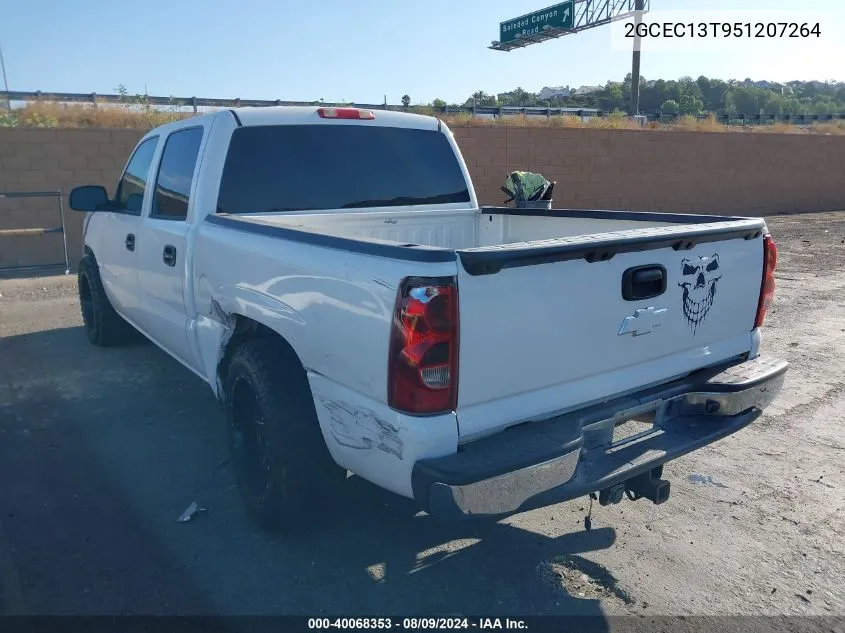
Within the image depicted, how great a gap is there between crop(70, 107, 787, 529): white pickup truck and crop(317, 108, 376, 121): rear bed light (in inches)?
0.5

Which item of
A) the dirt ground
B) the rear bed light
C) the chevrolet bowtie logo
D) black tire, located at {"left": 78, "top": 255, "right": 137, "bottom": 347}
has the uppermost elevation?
the rear bed light

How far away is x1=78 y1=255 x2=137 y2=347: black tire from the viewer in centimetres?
654

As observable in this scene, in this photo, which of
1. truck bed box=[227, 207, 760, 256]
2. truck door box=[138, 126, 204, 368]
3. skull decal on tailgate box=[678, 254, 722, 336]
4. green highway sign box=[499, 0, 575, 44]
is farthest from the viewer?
green highway sign box=[499, 0, 575, 44]

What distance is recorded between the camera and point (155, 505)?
12.8ft

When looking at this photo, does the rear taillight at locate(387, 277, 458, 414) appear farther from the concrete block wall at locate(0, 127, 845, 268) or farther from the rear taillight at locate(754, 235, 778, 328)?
the concrete block wall at locate(0, 127, 845, 268)

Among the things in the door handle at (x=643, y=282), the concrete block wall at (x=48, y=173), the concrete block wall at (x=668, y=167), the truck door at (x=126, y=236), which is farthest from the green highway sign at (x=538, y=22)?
the door handle at (x=643, y=282)

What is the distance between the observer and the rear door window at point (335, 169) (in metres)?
4.27

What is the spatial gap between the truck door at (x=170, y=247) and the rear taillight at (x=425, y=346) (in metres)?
2.10

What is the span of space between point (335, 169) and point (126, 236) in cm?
188

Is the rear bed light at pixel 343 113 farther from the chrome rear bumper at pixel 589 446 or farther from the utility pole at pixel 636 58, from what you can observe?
the utility pole at pixel 636 58

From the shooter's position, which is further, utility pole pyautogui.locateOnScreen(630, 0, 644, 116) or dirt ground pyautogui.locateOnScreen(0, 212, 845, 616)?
utility pole pyautogui.locateOnScreen(630, 0, 644, 116)

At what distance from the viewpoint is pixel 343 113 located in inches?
182

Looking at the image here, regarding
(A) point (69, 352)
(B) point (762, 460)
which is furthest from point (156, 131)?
(B) point (762, 460)

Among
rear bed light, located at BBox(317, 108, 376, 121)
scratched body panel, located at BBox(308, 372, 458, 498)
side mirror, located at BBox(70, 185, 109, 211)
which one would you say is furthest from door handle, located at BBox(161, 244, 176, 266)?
scratched body panel, located at BBox(308, 372, 458, 498)
